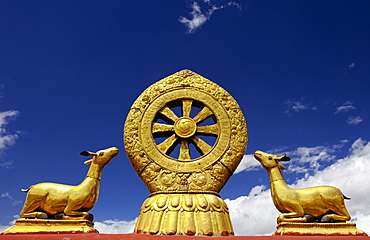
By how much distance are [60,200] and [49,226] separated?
1.67 feet

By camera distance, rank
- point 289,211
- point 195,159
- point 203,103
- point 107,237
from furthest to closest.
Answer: point 203,103, point 195,159, point 289,211, point 107,237

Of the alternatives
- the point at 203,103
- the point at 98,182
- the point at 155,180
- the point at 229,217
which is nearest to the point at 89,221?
the point at 98,182

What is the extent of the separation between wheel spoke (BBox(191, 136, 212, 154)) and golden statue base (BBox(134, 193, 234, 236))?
1028 mm

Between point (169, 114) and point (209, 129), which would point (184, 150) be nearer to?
point (209, 129)

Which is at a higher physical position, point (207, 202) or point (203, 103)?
point (203, 103)

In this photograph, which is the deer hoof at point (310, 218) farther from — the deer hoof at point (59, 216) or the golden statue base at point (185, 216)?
the deer hoof at point (59, 216)

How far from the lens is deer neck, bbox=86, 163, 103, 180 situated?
673 cm

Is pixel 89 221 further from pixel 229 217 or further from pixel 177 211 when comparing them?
pixel 229 217

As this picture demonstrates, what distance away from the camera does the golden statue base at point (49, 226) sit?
233 inches

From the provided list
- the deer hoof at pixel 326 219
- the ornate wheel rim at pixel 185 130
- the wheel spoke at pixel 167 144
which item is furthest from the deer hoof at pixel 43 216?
the deer hoof at pixel 326 219

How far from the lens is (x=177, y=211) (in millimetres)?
6203

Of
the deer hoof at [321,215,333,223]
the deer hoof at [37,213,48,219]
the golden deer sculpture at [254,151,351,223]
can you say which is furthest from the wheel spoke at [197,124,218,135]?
the deer hoof at [37,213,48,219]

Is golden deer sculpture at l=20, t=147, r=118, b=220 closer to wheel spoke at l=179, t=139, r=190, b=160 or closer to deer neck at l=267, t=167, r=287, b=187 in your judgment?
wheel spoke at l=179, t=139, r=190, b=160

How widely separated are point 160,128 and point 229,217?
247cm
